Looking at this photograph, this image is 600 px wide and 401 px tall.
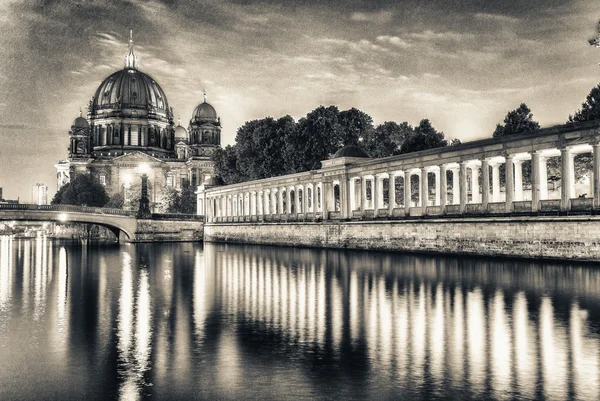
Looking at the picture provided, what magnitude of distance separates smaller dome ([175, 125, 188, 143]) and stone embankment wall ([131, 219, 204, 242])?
3947 inches

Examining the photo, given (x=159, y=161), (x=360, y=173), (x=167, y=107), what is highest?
(x=167, y=107)

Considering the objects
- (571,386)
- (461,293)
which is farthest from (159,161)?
(571,386)

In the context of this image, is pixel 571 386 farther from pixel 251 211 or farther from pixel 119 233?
pixel 119 233

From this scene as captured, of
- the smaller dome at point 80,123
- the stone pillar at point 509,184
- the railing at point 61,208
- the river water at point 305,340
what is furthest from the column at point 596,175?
the smaller dome at point 80,123

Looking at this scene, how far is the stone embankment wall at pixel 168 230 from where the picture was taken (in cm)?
8788

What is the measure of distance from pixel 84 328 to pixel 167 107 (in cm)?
16762

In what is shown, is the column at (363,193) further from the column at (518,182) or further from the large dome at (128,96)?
the large dome at (128,96)

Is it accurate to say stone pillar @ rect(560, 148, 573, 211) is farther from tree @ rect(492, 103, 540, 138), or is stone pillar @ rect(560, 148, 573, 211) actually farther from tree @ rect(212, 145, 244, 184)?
tree @ rect(212, 145, 244, 184)

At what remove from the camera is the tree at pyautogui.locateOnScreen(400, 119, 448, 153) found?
73056 mm

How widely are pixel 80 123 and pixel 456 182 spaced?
139m

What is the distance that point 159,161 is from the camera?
163m

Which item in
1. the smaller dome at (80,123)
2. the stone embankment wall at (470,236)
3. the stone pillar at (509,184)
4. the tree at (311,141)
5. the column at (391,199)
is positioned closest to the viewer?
the stone embankment wall at (470,236)

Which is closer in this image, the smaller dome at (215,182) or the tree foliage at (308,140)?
the tree foliage at (308,140)

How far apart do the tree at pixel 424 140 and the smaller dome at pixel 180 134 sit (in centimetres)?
11864
